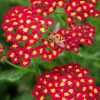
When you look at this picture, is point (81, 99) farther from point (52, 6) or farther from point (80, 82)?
point (52, 6)

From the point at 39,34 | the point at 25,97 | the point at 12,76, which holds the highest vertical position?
the point at 39,34

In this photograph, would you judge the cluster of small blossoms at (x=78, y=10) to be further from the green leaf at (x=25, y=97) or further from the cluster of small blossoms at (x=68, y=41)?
the green leaf at (x=25, y=97)

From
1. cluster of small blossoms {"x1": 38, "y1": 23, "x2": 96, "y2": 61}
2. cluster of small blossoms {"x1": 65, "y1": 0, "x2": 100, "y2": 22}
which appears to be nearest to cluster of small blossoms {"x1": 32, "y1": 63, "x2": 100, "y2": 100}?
cluster of small blossoms {"x1": 38, "y1": 23, "x2": 96, "y2": 61}

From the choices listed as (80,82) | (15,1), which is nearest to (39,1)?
(80,82)

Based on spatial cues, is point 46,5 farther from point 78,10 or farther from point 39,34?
point 39,34

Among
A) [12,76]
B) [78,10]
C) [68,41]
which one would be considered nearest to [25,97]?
[12,76]

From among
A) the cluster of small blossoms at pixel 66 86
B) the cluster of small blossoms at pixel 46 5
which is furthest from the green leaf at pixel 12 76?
the cluster of small blossoms at pixel 46 5

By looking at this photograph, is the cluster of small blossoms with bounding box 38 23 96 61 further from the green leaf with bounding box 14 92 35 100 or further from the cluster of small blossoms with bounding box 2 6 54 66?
the green leaf with bounding box 14 92 35 100
